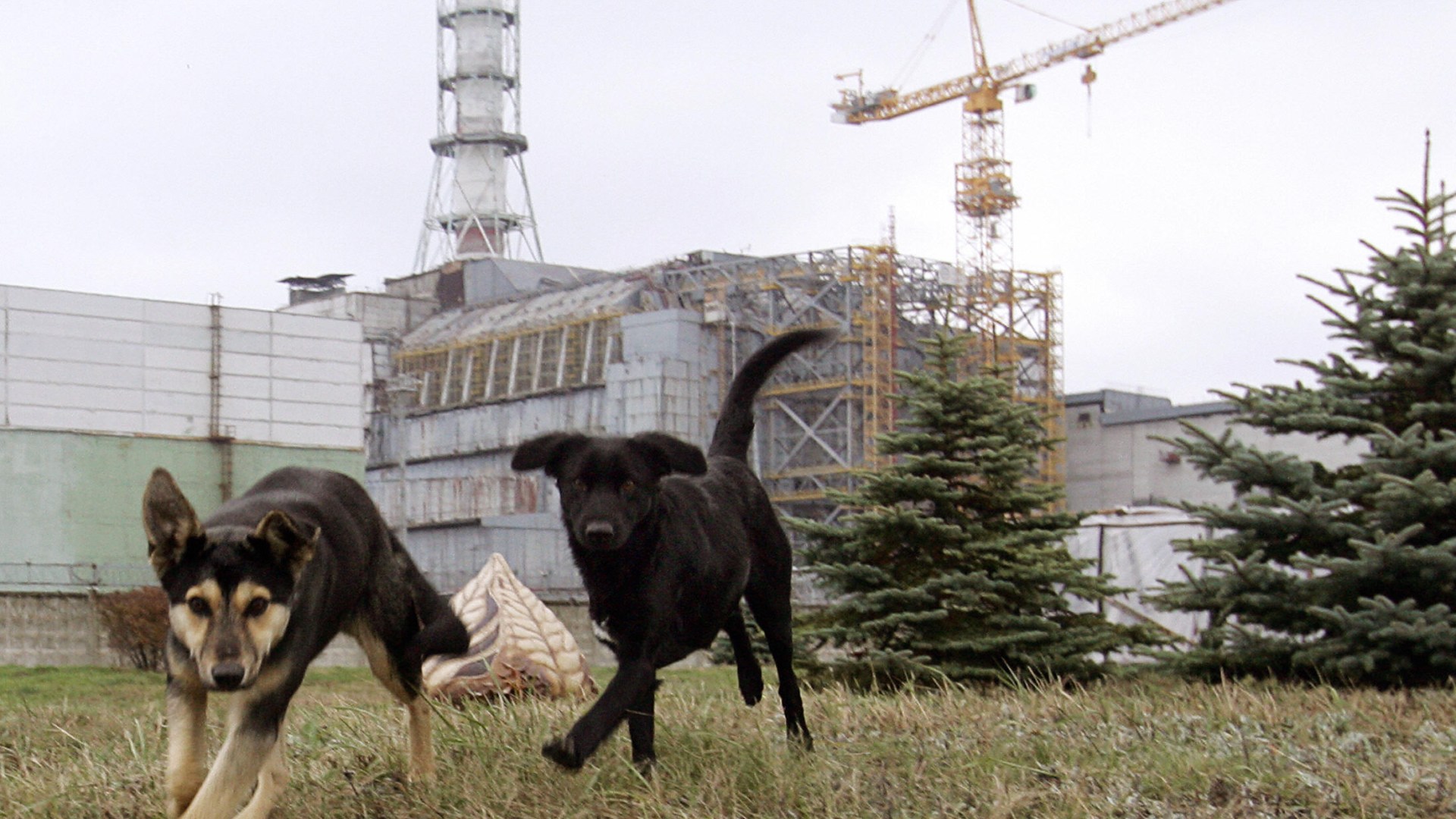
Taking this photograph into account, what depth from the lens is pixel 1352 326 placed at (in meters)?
14.6

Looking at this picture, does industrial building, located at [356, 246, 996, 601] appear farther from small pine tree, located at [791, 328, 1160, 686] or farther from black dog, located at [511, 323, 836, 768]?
black dog, located at [511, 323, 836, 768]

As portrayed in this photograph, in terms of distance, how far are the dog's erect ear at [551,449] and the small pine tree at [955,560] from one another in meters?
8.26

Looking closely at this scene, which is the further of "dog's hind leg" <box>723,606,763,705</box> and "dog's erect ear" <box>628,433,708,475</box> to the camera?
"dog's hind leg" <box>723,606,763,705</box>

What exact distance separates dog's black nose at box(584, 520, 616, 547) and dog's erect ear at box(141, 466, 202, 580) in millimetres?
1516

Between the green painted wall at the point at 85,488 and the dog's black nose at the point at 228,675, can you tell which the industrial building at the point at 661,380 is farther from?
the dog's black nose at the point at 228,675

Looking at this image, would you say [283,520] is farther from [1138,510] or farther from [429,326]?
[429,326]

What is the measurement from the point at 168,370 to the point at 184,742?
37.8 m

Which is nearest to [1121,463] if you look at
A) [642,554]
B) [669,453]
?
[669,453]

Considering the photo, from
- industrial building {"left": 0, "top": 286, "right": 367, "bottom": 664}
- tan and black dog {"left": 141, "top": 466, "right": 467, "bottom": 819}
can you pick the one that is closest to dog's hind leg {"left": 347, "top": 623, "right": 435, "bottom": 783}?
tan and black dog {"left": 141, "top": 466, "right": 467, "bottom": 819}

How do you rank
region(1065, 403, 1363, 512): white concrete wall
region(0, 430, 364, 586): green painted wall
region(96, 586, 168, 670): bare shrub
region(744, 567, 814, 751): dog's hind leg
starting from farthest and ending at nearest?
1. region(1065, 403, 1363, 512): white concrete wall
2. region(0, 430, 364, 586): green painted wall
3. region(96, 586, 168, 670): bare shrub
4. region(744, 567, 814, 751): dog's hind leg

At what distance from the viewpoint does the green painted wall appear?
39.3 m

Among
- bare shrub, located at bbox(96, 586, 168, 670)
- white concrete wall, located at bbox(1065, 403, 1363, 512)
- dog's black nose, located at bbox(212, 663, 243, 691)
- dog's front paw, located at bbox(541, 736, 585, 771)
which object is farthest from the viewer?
white concrete wall, located at bbox(1065, 403, 1363, 512)

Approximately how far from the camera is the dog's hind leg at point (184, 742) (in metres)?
5.89

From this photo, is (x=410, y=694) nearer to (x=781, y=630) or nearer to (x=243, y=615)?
(x=243, y=615)
